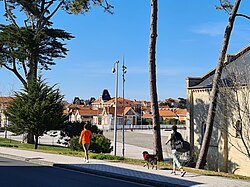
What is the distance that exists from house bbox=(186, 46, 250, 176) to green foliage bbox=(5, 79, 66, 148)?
10.6 meters

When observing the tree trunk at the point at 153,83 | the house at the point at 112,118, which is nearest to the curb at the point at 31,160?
the tree trunk at the point at 153,83

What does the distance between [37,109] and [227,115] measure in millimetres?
15133

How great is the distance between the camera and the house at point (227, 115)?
20922 mm

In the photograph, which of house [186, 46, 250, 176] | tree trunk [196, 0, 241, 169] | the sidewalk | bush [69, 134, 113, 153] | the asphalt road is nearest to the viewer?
the sidewalk

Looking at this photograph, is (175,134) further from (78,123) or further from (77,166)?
(78,123)

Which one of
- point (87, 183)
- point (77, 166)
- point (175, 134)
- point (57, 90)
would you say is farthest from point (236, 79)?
point (57, 90)

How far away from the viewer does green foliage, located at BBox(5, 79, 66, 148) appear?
33.3m

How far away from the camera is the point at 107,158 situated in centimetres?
2177

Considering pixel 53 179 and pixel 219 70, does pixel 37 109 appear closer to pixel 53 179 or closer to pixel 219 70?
pixel 219 70

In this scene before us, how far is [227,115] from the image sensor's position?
81.5 ft

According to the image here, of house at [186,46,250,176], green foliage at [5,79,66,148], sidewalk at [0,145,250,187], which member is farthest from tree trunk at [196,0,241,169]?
green foliage at [5,79,66,148]

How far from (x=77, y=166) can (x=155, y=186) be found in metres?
5.55

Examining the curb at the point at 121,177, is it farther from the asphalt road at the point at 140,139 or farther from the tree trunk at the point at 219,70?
the asphalt road at the point at 140,139

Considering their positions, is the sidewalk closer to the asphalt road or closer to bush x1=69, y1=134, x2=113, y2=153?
bush x1=69, y1=134, x2=113, y2=153
